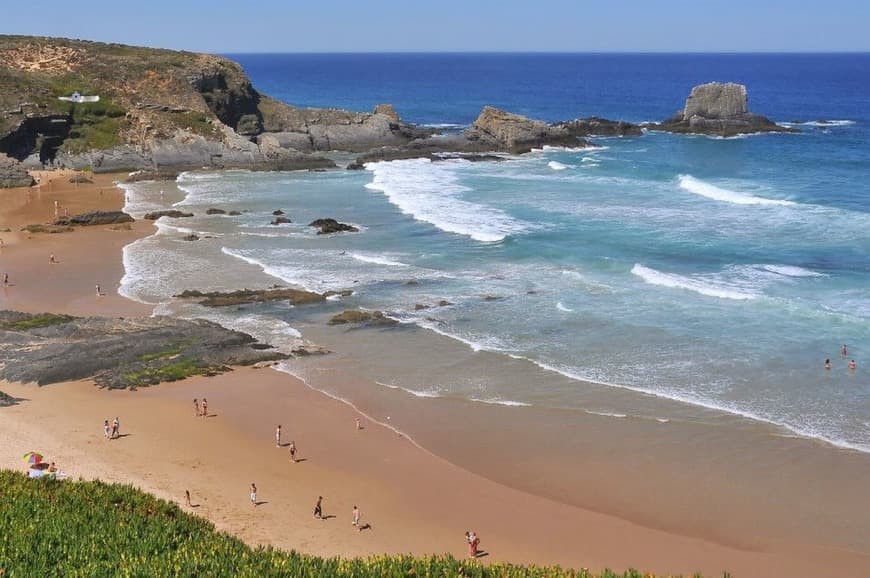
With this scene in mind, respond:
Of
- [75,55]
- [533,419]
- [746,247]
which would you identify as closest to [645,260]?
[746,247]

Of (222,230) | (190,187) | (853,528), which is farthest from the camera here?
(190,187)

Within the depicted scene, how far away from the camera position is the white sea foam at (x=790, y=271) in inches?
1415

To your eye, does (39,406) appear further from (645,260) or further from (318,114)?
(318,114)

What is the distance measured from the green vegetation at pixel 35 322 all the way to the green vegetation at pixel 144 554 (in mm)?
15038

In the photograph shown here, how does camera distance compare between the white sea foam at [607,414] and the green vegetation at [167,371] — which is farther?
the green vegetation at [167,371]

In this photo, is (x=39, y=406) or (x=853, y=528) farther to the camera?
(x=39, y=406)

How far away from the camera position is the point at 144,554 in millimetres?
13523

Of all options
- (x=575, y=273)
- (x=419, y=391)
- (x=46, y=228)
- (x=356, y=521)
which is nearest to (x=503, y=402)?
(x=419, y=391)

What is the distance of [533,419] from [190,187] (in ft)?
138

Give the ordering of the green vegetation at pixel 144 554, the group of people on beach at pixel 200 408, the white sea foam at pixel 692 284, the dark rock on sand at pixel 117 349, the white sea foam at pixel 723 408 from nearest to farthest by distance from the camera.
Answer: the green vegetation at pixel 144 554 < the white sea foam at pixel 723 408 < the group of people on beach at pixel 200 408 < the dark rock on sand at pixel 117 349 < the white sea foam at pixel 692 284

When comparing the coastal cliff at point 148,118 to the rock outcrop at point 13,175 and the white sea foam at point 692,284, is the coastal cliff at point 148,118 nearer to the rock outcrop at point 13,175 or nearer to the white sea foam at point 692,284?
the rock outcrop at point 13,175

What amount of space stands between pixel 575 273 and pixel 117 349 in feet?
58.4

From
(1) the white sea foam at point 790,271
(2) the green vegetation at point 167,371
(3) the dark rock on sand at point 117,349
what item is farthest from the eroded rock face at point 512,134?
(2) the green vegetation at point 167,371

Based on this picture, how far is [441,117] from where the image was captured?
346 feet
